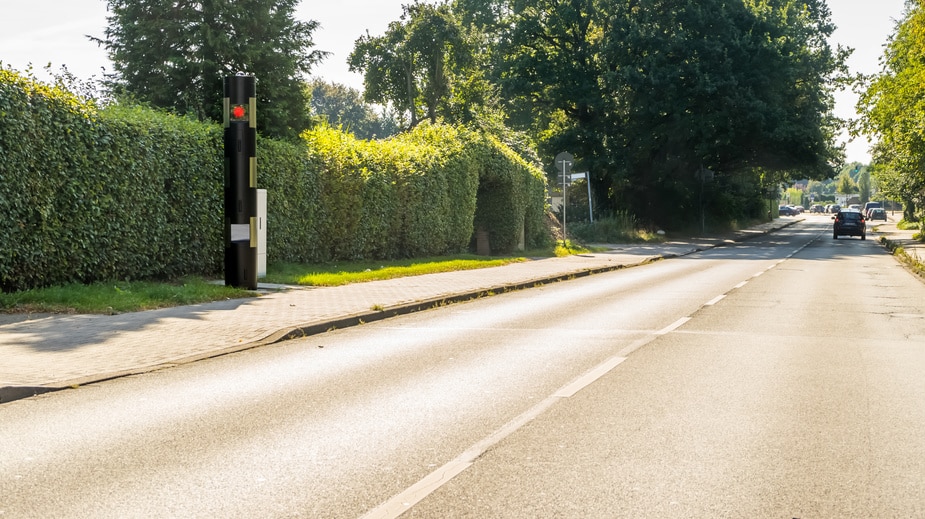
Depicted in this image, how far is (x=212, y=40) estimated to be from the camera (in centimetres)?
4047

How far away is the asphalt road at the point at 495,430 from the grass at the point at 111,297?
3.16 meters

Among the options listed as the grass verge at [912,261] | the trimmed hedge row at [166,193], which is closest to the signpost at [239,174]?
the trimmed hedge row at [166,193]

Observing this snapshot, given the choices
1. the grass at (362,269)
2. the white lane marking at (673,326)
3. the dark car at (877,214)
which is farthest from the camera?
the dark car at (877,214)

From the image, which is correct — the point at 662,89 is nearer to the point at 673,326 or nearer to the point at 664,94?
the point at 664,94

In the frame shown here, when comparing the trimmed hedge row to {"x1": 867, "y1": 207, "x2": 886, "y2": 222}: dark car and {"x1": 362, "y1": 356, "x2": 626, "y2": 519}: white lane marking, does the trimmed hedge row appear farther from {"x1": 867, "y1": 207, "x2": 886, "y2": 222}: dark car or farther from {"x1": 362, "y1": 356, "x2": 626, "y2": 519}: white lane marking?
{"x1": 867, "y1": 207, "x2": 886, "y2": 222}: dark car

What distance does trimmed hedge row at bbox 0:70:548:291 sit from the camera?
13.3 meters

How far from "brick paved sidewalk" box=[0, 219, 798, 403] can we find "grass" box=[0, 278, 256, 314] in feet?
1.17

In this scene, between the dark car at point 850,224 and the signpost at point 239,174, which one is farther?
the dark car at point 850,224

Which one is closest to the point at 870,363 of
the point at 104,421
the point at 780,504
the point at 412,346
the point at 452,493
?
the point at 412,346

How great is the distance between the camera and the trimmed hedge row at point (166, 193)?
43.5 feet

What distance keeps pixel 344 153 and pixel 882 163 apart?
116 ft

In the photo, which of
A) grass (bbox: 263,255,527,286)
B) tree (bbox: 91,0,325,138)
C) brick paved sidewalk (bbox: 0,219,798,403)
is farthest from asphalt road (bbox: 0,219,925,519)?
tree (bbox: 91,0,325,138)

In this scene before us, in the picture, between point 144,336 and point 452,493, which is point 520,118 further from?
point 452,493

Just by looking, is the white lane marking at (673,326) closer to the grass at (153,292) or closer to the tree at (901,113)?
the grass at (153,292)
